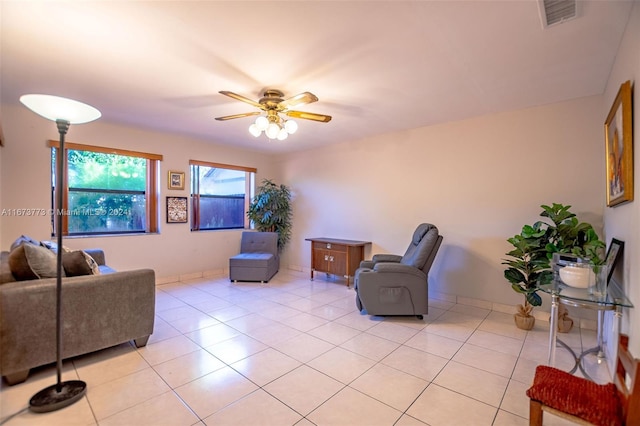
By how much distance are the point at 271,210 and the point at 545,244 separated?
436 centimetres

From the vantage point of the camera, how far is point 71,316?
86.3 inches

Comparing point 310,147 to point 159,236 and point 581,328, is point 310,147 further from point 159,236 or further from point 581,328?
point 581,328

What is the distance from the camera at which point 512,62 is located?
2369mm

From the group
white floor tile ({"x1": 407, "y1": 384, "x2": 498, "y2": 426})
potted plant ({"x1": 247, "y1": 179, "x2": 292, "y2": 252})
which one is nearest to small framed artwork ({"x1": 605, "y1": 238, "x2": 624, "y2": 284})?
white floor tile ({"x1": 407, "y1": 384, "x2": 498, "y2": 426})

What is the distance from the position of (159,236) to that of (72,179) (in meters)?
1.37

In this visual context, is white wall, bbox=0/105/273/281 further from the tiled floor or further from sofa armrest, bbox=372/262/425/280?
sofa armrest, bbox=372/262/425/280

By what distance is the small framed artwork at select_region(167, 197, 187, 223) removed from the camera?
15.6ft

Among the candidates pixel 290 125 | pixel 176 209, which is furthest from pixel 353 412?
pixel 176 209

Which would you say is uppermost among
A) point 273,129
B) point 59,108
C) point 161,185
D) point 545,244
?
point 273,129

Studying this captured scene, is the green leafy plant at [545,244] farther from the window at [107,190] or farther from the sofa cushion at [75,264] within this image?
the window at [107,190]

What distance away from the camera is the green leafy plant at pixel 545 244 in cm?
268

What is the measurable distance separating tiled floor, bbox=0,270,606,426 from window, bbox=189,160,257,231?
2203 mm

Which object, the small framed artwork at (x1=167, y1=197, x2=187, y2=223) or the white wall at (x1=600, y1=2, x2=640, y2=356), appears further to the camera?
the small framed artwork at (x1=167, y1=197, x2=187, y2=223)

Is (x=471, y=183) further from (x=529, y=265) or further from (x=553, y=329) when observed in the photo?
(x=553, y=329)
